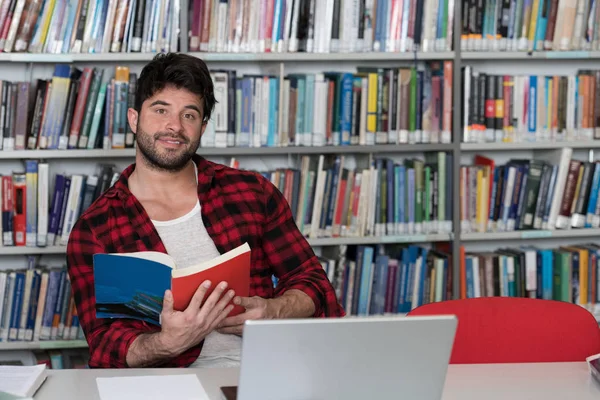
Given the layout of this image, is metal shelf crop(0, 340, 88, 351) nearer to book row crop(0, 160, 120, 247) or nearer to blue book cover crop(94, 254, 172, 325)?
book row crop(0, 160, 120, 247)

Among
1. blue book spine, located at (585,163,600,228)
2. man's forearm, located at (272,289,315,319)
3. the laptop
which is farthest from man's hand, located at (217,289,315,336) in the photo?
blue book spine, located at (585,163,600,228)

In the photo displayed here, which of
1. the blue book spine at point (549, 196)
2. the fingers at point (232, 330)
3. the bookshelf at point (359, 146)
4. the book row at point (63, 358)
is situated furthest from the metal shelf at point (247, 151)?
the fingers at point (232, 330)

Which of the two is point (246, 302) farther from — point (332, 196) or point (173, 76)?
point (332, 196)

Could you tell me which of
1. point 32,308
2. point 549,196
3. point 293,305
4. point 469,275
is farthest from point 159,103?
point 549,196

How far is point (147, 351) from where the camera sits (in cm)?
178

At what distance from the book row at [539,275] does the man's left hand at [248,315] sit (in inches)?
63.7

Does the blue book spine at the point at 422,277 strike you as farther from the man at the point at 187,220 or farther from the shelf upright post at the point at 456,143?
the man at the point at 187,220

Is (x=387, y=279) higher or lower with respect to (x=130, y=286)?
lower

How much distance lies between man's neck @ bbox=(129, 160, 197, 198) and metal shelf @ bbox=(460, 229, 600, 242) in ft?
4.75

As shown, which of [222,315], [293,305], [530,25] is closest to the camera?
[222,315]

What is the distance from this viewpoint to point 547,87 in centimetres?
328

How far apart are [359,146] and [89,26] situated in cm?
107

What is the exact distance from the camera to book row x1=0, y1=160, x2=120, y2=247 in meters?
2.92

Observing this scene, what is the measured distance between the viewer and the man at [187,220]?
1.97 metres
